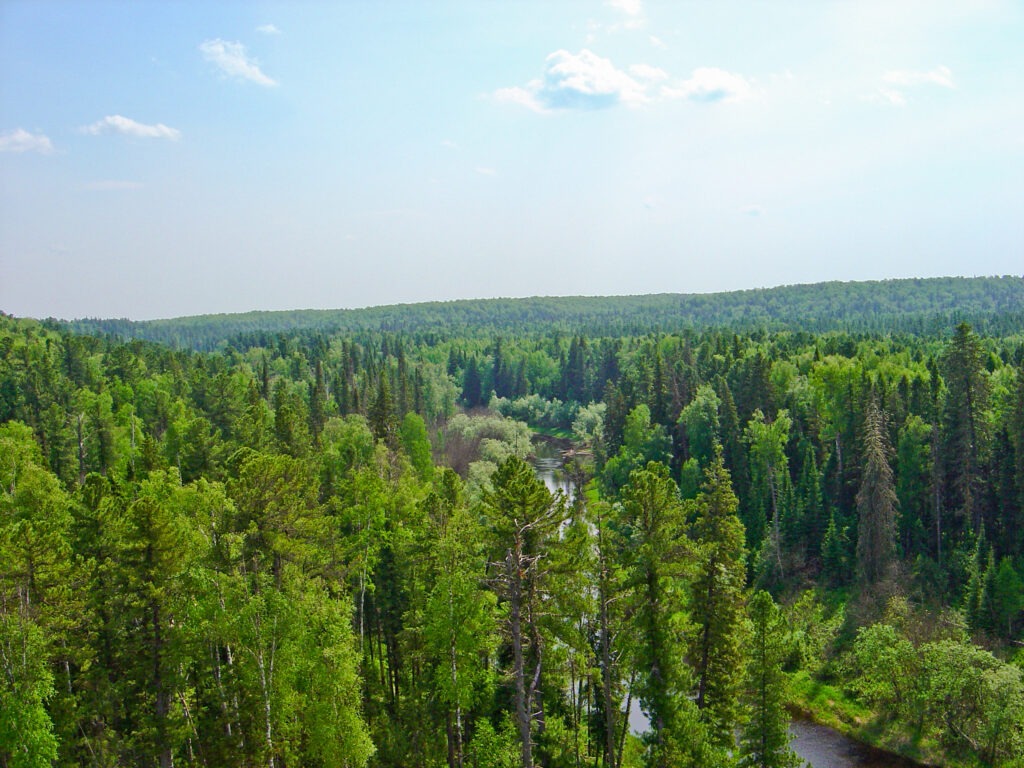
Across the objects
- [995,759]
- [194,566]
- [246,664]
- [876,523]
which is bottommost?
[995,759]

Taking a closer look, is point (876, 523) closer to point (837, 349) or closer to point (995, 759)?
point (995, 759)

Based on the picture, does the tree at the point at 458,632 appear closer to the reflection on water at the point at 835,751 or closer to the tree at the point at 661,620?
the tree at the point at 661,620

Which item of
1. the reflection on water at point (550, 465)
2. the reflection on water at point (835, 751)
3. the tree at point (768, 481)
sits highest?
the tree at point (768, 481)

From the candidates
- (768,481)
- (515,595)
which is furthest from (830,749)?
(515,595)

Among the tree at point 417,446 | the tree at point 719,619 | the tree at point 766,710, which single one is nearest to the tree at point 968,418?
the tree at point 719,619

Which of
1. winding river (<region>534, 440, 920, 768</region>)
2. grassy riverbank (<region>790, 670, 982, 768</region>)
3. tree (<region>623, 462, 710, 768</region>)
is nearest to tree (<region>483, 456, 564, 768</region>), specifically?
tree (<region>623, 462, 710, 768</region>)

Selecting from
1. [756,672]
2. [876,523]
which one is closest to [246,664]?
[756,672]

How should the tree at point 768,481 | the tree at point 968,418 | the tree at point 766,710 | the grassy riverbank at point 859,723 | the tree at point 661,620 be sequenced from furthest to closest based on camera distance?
the tree at point 768,481 < the tree at point 968,418 < the grassy riverbank at point 859,723 < the tree at point 766,710 < the tree at point 661,620
